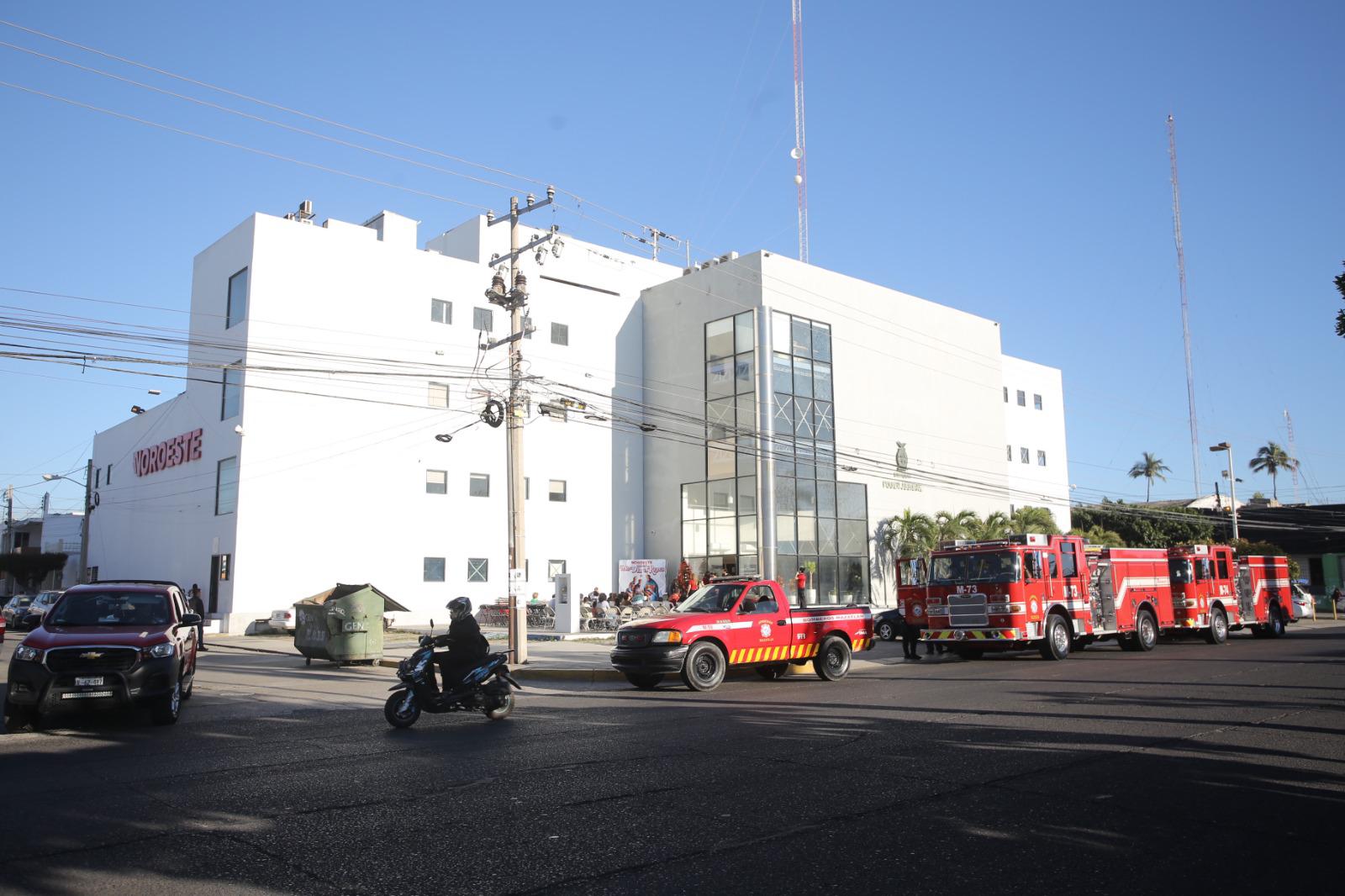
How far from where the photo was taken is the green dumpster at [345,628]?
21.4m

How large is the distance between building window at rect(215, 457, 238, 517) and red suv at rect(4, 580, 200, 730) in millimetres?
24491

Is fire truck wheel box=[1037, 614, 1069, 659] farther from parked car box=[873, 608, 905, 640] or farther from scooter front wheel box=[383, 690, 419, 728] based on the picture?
scooter front wheel box=[383, 690, 419, 728]

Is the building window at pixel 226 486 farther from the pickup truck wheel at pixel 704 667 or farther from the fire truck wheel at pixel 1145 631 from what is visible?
the fire truck wheel at pixel 1145 631

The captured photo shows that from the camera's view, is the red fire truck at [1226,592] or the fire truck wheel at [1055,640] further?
the red fire truck at [1226,592]

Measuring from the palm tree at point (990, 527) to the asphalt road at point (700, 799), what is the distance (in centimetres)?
3399

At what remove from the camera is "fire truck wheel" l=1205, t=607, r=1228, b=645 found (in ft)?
89.6

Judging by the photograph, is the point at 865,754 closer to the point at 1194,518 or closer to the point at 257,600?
the point at 257,600

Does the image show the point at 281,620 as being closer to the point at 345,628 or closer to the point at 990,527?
the point at 345,628

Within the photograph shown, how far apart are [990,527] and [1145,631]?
23.4m

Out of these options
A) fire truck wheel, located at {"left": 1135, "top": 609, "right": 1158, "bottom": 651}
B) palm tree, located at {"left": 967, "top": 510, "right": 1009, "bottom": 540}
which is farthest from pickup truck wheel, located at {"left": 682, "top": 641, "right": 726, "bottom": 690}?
palm tree, located at {"left": 967, "top": 510, "right": 1009, "bottom": 540}

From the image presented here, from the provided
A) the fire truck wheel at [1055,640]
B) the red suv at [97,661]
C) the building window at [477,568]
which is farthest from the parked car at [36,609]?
the fire truck wheel at [1055,640]

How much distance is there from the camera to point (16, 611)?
42.3 meters

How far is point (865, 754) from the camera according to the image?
9.15 meters

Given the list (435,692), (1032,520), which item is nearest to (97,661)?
(435,692)
